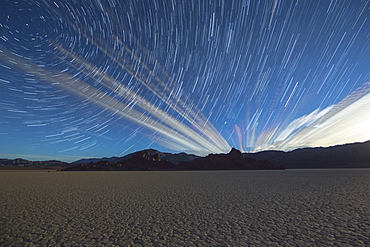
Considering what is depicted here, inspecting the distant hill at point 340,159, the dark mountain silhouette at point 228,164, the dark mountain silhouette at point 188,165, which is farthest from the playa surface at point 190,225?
the distant hill at point 340,159

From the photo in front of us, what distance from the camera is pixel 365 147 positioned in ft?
509

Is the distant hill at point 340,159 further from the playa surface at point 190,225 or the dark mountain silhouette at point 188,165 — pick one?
the playa surface at point 190,225

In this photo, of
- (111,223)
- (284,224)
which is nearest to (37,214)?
(111,223)

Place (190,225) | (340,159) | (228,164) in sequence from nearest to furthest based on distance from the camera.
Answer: (190,225) → (228,164) → (340,159)

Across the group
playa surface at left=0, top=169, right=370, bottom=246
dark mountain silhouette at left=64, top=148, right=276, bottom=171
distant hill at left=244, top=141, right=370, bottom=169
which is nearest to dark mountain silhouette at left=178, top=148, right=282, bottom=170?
dark mountain silhouette at left=64, top=148, right=276, bottom=171

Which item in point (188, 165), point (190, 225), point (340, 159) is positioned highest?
point (340, 159)

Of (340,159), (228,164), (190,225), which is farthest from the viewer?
(340,159)

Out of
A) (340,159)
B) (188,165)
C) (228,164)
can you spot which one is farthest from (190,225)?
(340,159)

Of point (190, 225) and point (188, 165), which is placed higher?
point (188, 165)

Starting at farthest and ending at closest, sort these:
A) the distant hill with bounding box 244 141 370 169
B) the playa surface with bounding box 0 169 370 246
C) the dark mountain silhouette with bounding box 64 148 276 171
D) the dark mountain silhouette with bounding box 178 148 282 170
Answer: the distant hill with bounding box 244 141 370 169
the dark mountain silhouette with bounding box 178 148 282 170
the dark mountain silhouette with bounding box 64 148 276 171
the playa surface with bounding box 0 169 370 246

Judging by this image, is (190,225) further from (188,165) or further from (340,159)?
(340,159)

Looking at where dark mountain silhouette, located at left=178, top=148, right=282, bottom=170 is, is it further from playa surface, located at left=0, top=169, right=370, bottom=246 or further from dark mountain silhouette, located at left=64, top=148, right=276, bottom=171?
playa surface, located at left=0, top=169, right=370, bottom=246

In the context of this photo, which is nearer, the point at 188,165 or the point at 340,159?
the point at 188,165

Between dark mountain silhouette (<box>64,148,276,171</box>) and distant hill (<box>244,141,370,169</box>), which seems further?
distant hill (<box>244,141,370,169</box>)
